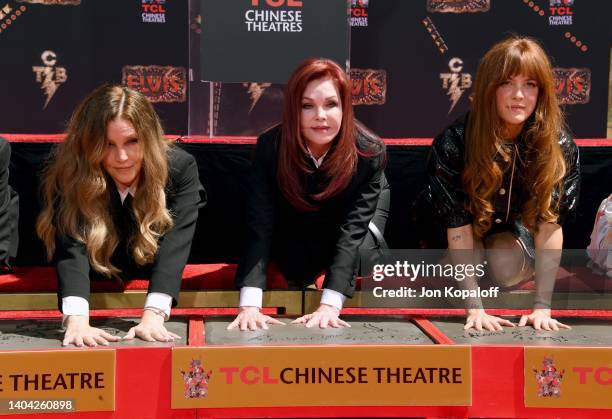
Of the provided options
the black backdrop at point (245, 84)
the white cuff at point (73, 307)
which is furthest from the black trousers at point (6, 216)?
the black backdrop at point (245, 84)

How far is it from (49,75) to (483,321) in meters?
2.54

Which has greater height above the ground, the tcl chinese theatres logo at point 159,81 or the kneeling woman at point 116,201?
the tcl chinese theatres logo at point 159,81

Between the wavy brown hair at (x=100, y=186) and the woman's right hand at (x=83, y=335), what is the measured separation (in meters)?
0.21

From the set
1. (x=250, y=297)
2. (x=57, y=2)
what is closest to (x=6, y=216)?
(x=250, y=297)

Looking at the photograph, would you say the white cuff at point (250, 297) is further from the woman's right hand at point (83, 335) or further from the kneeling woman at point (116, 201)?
the woman's right hand at point (83, 335)

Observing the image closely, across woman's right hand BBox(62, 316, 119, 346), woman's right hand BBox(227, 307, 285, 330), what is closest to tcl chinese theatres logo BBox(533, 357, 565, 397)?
woman's right hand BBox(227, 307, 285, 330)

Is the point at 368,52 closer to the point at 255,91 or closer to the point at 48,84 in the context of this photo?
the point at 255,91

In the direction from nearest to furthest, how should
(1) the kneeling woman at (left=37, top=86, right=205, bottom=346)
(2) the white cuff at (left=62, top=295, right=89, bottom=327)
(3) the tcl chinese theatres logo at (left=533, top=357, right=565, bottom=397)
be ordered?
1. (3) the tcl chinese theatres logo at (left=533, top=357, right=565, bottom=397)
2. (2) the white cuff at (left=62, top=295, right=89, bottom=327)
3. (1) the kneeling woman at (left=37, top=86, right=205, bottom=346)

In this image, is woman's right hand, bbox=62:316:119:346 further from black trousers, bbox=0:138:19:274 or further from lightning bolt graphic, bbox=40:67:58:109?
lightning bolt graphic, bbox=40:67:58:109

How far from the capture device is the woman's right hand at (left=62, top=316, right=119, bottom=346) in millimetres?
1814

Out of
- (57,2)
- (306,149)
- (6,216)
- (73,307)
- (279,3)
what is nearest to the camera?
(73,307)

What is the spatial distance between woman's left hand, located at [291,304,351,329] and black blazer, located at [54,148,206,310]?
1.10 feet

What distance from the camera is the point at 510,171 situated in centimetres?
220

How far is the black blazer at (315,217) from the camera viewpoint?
6.92 ft
